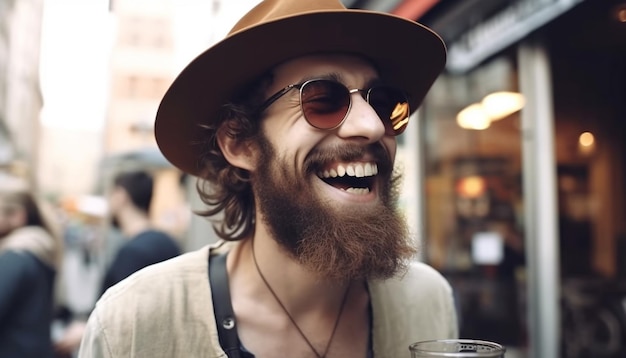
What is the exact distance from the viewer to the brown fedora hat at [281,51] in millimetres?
1504

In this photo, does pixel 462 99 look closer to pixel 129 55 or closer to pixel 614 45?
pixel 614 45

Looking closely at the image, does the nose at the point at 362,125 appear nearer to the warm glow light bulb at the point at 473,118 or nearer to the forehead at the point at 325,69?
the forehead at the point at 325,69

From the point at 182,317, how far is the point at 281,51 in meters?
0.78

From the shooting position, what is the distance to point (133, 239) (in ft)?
13.4

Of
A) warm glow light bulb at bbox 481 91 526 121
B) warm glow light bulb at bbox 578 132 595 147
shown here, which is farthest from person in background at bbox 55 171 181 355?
warm glow light bulb at bbox 578 132 595 147

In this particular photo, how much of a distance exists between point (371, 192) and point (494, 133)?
207 inches

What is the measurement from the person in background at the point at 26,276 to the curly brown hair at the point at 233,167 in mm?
1663

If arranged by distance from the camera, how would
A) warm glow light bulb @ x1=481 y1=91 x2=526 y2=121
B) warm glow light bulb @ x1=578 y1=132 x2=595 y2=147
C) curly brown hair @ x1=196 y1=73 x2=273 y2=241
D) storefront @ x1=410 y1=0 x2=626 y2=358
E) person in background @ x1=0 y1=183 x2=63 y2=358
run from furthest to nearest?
warm glow light bulb @ x1=578 y1=132 x2=595 y2=147 < warm glow light bulb @ x1=481 y1=91 x2=526 y2=121 < storefront @ x1=410 y1=0 x2=626 y2=358 < person in background @ x1=0 y1=183 x2=63 y2=358 < curly brown hair @ x1=196 y1=73 x2=273 y2=241

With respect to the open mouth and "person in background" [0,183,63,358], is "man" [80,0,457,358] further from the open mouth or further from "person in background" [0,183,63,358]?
"person in background" [0,183,63,358]

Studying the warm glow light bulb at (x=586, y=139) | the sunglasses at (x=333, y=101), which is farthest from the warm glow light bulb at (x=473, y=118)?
the sunglasses at (x=333, y=101)

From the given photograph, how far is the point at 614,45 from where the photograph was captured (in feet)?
16.6

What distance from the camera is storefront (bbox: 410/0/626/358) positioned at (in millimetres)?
4695

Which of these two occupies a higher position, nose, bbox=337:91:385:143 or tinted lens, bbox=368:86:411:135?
tinted lens, bbox=368:86:411:135

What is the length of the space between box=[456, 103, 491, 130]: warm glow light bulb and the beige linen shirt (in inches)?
197
